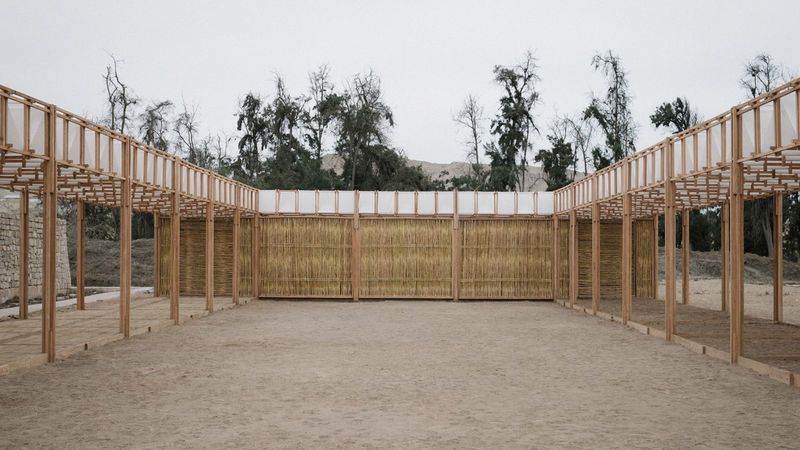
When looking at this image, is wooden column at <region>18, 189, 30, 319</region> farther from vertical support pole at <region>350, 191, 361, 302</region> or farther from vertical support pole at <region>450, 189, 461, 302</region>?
vertical support pole at <region>450, 189, 461, 302</region>

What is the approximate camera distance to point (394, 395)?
10062mm

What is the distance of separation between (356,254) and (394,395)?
57.6ft

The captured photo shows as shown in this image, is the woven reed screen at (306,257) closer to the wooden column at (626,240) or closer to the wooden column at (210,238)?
the wooden column at (210,238)

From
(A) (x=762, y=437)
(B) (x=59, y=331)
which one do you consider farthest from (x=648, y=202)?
(B) (x=59, y=331)

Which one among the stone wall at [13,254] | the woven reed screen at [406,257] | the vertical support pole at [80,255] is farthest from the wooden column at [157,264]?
the woven reed screen at [406,257]

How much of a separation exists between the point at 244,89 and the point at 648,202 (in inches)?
1614

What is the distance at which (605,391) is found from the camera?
34.1ft

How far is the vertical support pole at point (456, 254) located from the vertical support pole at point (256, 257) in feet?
24.8

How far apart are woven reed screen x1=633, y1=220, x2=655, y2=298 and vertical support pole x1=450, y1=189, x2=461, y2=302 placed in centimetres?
740

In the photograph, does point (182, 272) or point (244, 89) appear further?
point (244, 89)

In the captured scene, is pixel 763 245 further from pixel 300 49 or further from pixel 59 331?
pixel 59 331

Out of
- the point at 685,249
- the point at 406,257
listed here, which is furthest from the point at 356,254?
the point at 685,249

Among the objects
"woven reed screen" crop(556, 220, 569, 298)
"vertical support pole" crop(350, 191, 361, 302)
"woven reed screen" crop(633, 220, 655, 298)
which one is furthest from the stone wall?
"woven reed screen" crop(633, 220, 655, 298)

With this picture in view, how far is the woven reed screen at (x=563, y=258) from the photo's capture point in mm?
27489
